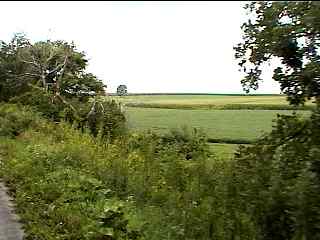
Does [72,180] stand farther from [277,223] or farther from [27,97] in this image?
[27,97]

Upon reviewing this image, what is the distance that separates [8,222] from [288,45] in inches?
193

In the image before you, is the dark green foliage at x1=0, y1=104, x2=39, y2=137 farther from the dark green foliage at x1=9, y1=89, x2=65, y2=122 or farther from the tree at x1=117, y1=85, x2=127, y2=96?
the tree at x1=117, y1=85, x2=127, y2=96

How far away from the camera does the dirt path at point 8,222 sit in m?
6.79

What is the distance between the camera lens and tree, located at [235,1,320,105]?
5383 mm

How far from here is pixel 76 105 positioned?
2183cm

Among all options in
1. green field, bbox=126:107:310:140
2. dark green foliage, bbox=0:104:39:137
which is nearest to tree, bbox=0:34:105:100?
dark green foliage, bbox=0:104:39:137

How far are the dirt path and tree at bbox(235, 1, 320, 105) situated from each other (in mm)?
3874

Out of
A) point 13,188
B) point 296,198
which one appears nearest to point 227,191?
point 296,198

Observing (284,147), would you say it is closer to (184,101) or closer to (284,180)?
(284,180)

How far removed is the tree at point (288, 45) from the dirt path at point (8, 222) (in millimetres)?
3874

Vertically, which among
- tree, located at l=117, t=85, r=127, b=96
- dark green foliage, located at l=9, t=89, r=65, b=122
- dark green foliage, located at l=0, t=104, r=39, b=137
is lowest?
dark green foliage, located at l=0, t=104, r=39, b=137

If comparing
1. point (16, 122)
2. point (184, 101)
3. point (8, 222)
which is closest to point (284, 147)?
point (8, 222)

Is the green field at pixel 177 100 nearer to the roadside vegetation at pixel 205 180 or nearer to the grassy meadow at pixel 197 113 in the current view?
the grassy meadow at pixel 197 113

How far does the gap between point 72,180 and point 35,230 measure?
2.42 metres
